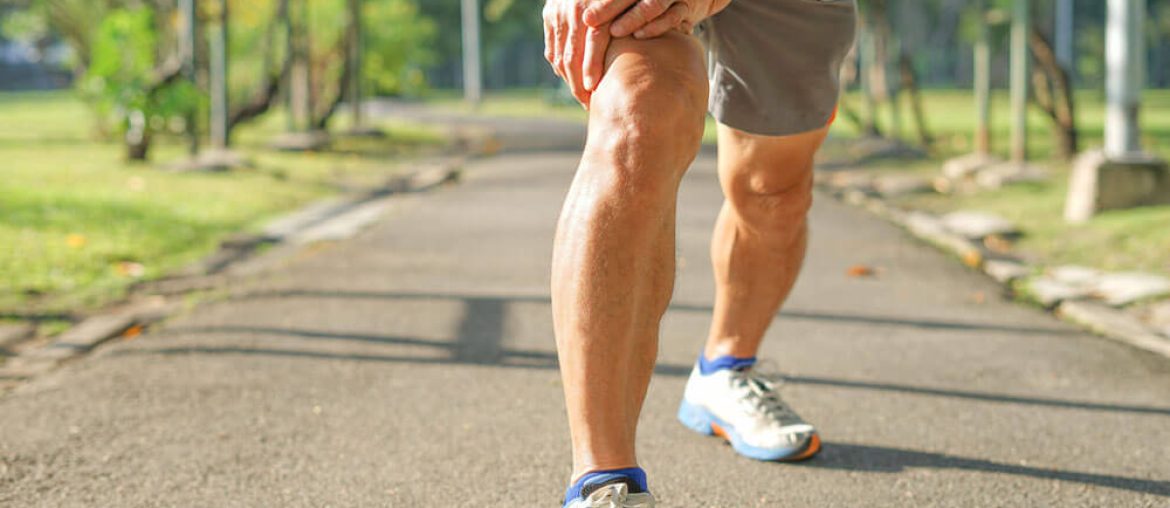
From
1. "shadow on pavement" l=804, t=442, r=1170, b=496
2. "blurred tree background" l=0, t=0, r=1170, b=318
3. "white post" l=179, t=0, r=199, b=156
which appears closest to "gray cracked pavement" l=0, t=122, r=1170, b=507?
"shadow on pavement" l=804, t=442, r=1170, b=496

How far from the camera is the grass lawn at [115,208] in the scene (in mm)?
5793

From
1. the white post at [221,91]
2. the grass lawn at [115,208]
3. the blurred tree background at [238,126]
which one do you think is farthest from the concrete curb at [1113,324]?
the white post at [221,91]

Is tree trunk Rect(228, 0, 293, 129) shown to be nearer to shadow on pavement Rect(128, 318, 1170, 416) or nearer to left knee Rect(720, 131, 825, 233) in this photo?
shadow on pavement Rect(128, 318, 1170, 416)

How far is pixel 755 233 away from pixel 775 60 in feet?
1.52

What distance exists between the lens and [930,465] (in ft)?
9.59

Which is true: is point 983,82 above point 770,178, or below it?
below

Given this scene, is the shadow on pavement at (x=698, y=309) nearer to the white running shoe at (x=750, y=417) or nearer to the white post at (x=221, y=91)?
the white running shoe at (x=750, y=417)

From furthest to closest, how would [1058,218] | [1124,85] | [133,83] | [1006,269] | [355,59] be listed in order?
1. [355,59]
2. [133,83]
3. [1058,218]
4. [1124,85]
5. [1006,269]

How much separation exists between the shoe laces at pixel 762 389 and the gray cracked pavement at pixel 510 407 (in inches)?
4.9

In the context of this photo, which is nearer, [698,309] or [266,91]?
[698,309]

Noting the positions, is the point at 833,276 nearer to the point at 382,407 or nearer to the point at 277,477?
the point at 382,407

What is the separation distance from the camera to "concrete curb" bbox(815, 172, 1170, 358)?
4461 millimetres

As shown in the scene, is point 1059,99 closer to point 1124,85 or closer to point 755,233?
point 1124,85

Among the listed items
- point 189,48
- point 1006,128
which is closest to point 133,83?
point 189,48
